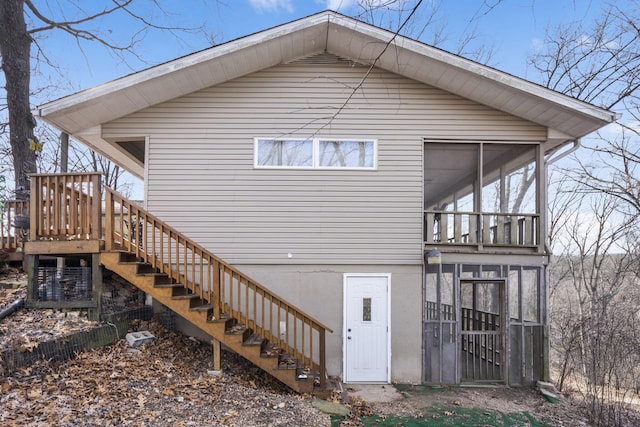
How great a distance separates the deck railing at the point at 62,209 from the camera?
561cm

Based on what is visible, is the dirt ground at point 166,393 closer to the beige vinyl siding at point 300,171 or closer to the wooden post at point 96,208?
the wooden post at point 96,208

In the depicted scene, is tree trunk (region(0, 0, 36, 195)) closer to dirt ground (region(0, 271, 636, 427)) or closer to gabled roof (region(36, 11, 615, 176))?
gabled roof (region(36, 11, 615, 176))

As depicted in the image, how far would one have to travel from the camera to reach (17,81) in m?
8.61

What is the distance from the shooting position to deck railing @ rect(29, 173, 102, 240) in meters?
5.61

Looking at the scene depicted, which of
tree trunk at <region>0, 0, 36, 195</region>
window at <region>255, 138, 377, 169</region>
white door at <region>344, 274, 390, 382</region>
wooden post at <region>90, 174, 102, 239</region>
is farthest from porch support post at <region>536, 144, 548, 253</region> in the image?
tree trunk at <region>0, 0, 36, 195</region>

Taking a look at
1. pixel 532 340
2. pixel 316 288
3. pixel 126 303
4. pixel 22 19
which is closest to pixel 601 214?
pixel 532 340

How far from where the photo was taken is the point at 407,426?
4.92m

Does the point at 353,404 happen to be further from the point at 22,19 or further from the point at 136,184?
the point at 136,184

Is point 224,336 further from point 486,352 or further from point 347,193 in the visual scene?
point 486,352

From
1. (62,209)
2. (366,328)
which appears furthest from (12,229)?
(366,328)

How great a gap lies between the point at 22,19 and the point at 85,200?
6402 mm

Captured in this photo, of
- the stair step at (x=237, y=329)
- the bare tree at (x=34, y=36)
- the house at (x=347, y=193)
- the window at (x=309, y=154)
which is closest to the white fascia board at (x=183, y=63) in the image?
the house at (x=347, y=193)

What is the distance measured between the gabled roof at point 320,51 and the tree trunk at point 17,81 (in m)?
2.99

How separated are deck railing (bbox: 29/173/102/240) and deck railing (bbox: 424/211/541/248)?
5599 millimetres
